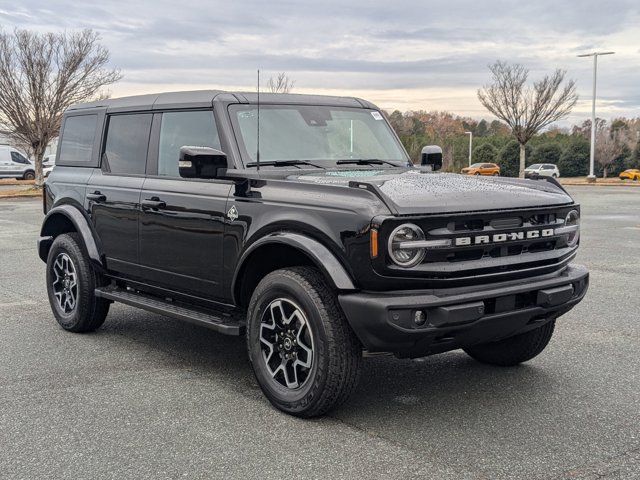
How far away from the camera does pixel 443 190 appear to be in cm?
402

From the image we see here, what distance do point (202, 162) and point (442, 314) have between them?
1.86 metres

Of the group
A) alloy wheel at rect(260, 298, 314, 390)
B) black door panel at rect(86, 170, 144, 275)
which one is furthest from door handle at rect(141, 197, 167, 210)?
alloy wheel at rect(260, 298, 314, 390)

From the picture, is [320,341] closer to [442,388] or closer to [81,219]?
[442,388]

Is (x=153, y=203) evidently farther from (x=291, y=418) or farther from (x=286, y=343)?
(x=291, y=418)

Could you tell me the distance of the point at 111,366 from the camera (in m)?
5.15

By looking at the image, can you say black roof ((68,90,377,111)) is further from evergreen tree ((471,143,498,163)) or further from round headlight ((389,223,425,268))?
evergreen tree ((471,143,498,163))

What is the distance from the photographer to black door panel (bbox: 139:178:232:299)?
468 centimetres

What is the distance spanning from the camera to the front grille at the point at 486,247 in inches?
146

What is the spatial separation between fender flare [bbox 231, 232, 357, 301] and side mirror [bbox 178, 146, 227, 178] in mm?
614

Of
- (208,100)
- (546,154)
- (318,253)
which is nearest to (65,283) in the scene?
(208,100)

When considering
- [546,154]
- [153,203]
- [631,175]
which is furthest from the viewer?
Answer: [546,154]

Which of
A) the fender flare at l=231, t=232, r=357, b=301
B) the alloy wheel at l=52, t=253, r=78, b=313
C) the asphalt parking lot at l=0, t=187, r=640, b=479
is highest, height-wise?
the fender flare at l=231, t=232, r=357, b=301

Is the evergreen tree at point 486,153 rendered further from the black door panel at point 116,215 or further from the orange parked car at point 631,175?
the black door panel at point 116,215

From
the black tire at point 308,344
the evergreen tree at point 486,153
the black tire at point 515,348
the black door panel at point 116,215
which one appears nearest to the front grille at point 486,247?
the black tire at point 308,344
